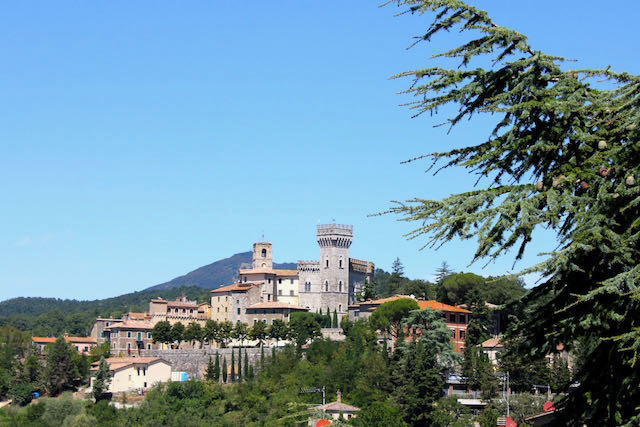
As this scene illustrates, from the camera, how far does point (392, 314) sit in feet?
285

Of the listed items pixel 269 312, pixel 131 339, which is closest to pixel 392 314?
pixel 269 312

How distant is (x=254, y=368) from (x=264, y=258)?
108ft

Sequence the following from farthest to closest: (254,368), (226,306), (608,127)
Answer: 1. (226,306)
2. (254,368)
3. (608,127)

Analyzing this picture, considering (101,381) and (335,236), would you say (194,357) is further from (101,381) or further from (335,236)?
(335,236)

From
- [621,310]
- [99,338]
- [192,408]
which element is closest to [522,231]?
[621,310]

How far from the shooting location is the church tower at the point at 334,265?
369 feet

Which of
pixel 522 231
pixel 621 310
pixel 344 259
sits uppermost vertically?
pixel 344 259

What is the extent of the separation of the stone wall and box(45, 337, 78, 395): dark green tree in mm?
8572

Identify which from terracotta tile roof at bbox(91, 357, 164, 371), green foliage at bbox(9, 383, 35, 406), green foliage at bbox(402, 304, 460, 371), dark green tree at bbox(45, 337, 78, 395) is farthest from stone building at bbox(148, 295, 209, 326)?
green foliage at bbox(402, 304, 460, 371)

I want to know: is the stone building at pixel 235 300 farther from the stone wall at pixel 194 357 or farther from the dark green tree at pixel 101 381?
the dark green tree at pixel 101 381

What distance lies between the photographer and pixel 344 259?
381 feet

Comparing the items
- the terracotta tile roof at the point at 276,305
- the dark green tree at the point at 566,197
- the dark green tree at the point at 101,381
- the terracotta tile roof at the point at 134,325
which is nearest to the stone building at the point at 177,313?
the terracotta tile roof at the point at 134,325

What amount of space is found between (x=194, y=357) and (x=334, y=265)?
79.8 feet

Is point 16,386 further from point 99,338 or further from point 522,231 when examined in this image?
point 522,231
